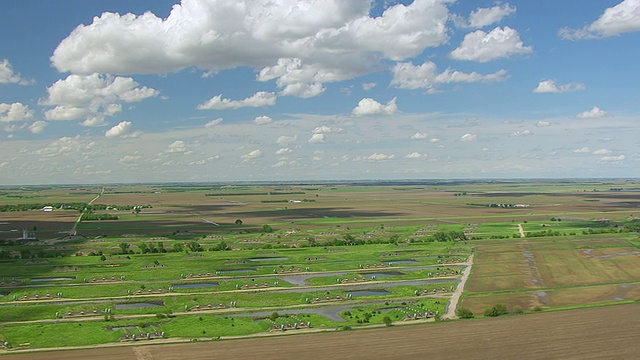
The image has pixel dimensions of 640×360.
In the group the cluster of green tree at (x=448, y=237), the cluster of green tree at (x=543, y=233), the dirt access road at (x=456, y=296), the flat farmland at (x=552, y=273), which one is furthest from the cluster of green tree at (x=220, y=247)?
the cluster of green tree at (x=543, y=233)

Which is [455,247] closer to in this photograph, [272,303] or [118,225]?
[272,303]

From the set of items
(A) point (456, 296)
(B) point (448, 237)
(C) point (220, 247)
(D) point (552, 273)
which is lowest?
(D) point (552, 273)

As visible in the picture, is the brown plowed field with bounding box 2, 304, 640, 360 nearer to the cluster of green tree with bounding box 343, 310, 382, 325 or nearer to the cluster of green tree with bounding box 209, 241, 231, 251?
the cluster of green tree with bounding box 343, 310, 382, 325

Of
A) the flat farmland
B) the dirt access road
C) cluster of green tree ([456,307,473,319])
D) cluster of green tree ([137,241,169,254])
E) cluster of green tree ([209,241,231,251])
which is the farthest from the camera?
cluster of green tree ([209,241,231,251])

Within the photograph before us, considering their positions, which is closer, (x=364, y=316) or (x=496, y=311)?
(x=364, y=316)

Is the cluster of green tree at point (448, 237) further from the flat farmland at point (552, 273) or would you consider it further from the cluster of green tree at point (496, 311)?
the cluster of green tree at point (496, 311)

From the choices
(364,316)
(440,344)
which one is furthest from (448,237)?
(440,344)

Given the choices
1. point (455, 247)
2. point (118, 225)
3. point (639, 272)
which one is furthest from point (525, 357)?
point (118, 225)

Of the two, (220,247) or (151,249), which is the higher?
(151,249)

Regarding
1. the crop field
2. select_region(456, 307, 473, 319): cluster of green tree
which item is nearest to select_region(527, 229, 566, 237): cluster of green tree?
the crop field

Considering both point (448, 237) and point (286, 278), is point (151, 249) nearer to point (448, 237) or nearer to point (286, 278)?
point (286, 278)
